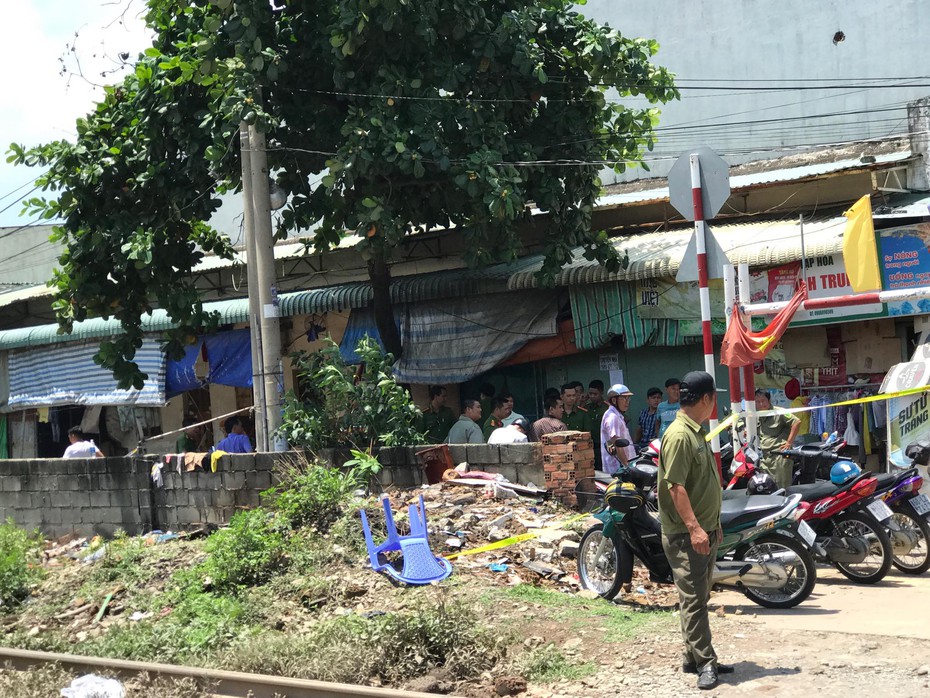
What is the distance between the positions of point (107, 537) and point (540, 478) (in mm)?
6472

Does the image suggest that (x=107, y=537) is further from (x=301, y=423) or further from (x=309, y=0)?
(x=309, y=0)

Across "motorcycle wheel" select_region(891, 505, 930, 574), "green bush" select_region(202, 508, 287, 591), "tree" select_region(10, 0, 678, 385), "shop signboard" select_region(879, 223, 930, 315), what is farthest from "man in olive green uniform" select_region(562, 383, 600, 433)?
"motorcycle wheel" select_region(891, 505, 930, 574)

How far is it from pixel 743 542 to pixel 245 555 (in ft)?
14.4

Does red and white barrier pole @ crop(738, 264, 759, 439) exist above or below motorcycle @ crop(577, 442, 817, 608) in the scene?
above

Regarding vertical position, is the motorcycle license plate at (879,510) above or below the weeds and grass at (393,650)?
above

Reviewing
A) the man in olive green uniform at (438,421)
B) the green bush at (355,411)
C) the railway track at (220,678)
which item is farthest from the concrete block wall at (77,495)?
the railway track at (220,678)

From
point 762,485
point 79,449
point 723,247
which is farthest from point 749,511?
point 79,449

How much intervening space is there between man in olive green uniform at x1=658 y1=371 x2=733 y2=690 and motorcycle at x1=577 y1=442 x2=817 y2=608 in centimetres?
163

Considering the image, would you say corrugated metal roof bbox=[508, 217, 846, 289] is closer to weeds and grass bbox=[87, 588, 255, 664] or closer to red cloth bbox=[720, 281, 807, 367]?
red cloth bbox=[720, 281, 807, 367]

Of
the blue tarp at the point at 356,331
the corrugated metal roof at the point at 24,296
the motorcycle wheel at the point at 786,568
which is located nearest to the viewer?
the motorcycle wheel at the point at 786,568

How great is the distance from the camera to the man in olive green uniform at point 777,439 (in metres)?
9.49

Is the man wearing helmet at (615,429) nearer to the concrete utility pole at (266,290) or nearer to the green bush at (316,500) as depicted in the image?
the green bush at (316,500)

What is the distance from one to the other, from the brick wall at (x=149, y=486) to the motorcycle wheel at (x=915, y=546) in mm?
3313

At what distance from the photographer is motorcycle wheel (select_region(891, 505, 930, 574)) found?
830cm
